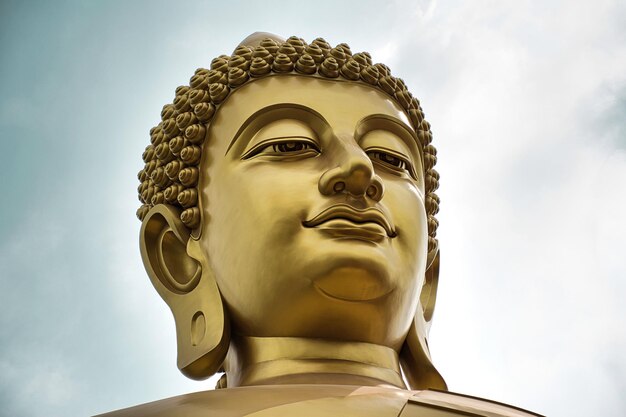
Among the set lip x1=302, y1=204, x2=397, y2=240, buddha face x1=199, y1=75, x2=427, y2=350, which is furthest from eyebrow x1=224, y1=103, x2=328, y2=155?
lip x1=302, y1=204, x2=397, y2=240

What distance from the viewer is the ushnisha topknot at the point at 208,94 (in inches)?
189

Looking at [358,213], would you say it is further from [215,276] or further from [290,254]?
[215,276]

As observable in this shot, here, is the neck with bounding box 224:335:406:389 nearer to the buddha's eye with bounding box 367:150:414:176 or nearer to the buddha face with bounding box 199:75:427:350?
the buddha face with bounding box 199:75:427:350

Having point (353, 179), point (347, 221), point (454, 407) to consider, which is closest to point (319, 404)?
point (454, 407)

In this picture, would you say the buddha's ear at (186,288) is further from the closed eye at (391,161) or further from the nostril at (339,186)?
the closed eye at (391,161)

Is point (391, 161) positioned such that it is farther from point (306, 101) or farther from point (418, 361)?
point (418, 361)

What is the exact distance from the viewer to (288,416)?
128 inches

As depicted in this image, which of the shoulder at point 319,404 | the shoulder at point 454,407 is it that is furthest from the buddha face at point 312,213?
the shoulder at point 454,407

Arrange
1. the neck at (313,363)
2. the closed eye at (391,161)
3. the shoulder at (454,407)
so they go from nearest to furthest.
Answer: the shoulder at (454,407) → the neck at (313,363) → the closed eye at (391,161)

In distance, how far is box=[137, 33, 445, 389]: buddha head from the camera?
4.16 m

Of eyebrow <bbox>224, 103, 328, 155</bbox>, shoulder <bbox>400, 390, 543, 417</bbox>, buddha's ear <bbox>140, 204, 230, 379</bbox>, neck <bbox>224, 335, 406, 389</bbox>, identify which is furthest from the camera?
eyebrow <bbox>224, 103, 328, 155</bbox>

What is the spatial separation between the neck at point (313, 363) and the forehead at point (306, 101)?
109 centimetres

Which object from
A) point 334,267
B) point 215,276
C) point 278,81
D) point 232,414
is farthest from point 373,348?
point 278,81

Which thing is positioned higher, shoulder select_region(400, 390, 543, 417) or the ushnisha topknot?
the ushnisha topknot
